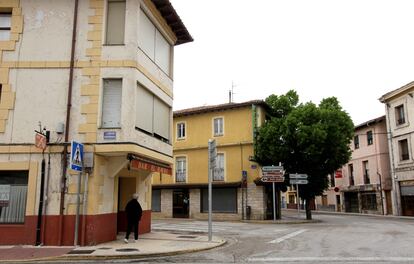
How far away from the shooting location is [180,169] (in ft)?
103

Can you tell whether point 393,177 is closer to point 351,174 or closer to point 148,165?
point 351,174

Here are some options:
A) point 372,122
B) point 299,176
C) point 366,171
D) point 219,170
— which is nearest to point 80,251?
point 299,176

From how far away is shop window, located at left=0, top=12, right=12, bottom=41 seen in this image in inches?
532

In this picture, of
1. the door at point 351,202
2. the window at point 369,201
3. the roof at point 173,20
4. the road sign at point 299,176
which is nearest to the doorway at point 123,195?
the roof at point 173,20

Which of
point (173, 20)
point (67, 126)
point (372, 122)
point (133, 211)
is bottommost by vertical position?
point (133, 211)

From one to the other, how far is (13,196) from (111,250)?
12.7 feet

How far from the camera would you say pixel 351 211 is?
42.7 meters

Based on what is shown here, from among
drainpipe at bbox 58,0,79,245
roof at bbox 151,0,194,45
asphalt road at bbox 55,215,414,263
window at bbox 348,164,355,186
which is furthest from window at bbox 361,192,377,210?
drainpipe at bbox 58,0,79,245

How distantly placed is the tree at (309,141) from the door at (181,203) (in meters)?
6.69

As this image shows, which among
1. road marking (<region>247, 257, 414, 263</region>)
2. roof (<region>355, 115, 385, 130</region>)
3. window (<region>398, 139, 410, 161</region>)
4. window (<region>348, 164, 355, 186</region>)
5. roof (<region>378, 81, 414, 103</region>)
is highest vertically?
roof (<region>378, 81, 414, 103</region>)

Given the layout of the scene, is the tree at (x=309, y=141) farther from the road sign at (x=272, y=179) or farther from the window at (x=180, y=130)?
the window at (x=180, y=130)

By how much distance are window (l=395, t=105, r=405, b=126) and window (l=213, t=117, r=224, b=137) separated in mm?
15915

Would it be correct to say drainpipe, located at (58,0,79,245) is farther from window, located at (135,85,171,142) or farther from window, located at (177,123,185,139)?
window, located at (177,123,185,139)

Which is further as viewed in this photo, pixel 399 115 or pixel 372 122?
pixel 372 122
